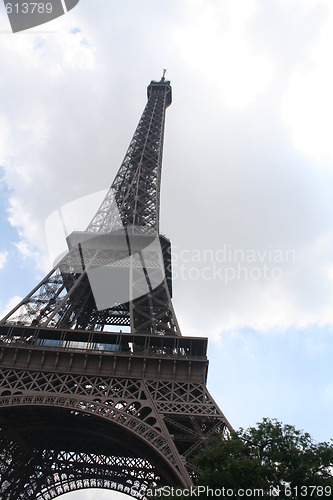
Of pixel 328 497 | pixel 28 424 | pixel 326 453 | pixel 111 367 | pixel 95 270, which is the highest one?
pixel 95 270

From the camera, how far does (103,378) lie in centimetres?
2547

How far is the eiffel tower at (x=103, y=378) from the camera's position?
22750 mm

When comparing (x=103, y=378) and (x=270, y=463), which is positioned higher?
(x=103, y=378)

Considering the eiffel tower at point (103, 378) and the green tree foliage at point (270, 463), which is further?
the eiffel tower at point (103, 378)

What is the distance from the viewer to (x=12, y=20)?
22859mm

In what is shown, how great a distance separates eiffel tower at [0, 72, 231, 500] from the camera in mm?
22750

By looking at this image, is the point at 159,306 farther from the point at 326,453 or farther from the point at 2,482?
the point at 326,453

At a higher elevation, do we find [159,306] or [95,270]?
[95,270]

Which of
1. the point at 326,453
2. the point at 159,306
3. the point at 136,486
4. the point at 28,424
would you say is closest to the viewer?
the point at 326,453

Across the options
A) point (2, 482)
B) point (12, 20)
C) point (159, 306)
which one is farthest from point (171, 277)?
point (12, 20)

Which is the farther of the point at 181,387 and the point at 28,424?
the point at 28,424

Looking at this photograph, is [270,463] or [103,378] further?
[103,378]

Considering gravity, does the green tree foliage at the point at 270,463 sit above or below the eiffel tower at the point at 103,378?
below

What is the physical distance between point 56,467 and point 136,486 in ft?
19.5
